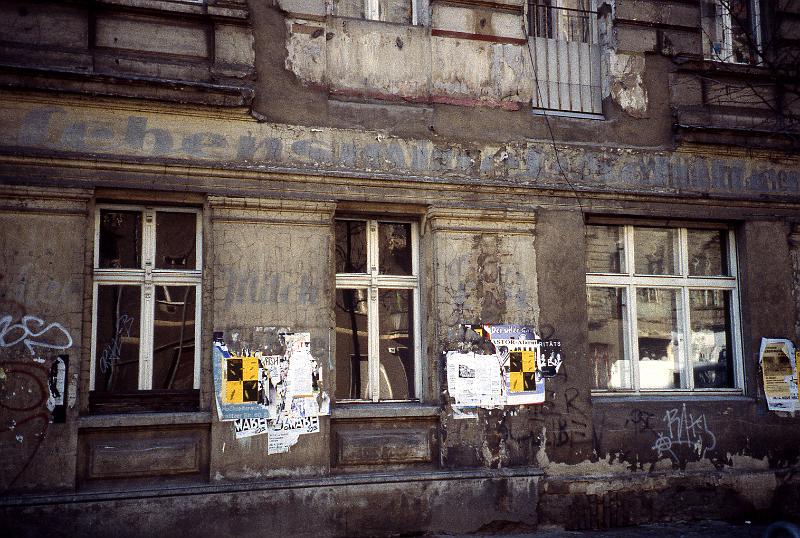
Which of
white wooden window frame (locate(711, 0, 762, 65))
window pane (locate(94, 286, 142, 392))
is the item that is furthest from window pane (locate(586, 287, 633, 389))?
window pane (locate(94, 286, 142, 392))

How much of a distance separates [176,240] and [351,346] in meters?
1.90

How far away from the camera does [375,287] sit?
23.8 ft

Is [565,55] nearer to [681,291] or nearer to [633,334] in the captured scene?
[681,291]

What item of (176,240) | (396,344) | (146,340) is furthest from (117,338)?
(396,344)

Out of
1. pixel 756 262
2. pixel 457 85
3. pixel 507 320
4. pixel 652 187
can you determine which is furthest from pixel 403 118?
pixel 756 262

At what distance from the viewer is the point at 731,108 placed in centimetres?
841

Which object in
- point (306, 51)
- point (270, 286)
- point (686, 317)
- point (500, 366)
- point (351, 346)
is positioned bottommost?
point (500, 366)

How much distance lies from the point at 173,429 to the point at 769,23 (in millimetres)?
7889

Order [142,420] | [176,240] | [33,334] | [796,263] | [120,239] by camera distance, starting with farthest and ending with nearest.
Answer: [796,263]
[176,240]
[120,239]
[142,420]
[33,334]

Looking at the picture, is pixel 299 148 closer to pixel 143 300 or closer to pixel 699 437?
pixel 143 300

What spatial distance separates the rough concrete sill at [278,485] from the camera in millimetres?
5824

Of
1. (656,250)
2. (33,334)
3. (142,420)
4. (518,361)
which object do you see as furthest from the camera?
(656,250)

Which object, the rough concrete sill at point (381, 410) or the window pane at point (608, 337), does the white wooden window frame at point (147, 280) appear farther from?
the window pane at point (608, 337)

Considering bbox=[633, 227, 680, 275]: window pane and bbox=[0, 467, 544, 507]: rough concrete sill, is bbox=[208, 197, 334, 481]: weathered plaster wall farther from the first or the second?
bbox=[633, 227, 680, 275]: window pane
